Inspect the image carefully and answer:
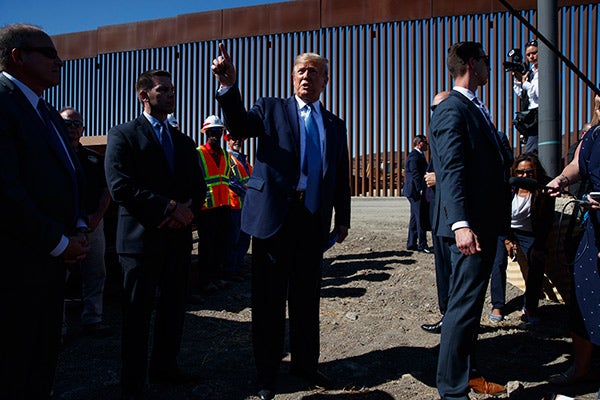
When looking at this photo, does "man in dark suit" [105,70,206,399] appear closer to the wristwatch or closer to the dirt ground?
the wristwatch

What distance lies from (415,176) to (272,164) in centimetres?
472

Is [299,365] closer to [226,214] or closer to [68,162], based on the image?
[68,162]

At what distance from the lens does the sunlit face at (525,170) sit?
4.18 meters

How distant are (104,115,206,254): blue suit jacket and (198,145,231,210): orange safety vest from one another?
8.23ft

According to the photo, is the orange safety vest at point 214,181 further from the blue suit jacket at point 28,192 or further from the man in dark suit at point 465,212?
the blue suit jacket at point 28,192

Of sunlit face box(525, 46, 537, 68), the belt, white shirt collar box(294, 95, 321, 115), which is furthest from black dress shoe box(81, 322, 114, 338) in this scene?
sunlit face box(525, 46, 537, 68)

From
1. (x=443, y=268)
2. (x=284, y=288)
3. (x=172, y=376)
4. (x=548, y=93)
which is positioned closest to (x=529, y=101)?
(x=548, y=93)

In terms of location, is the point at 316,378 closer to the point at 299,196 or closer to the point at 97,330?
the point at 299,196

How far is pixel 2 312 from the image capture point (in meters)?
1.83

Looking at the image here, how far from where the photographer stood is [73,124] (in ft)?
13.1

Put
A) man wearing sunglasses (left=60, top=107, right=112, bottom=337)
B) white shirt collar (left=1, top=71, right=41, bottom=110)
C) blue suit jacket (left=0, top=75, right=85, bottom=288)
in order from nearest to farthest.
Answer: blue suit jacket (left=0, top=75, right=85, bottom=288) → white shirt collar (left=1, top=71, right=41, bottom=110) → man wearing sunglasses (left=60, top=107, right=112, bottom=337)

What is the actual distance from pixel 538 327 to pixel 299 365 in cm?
210

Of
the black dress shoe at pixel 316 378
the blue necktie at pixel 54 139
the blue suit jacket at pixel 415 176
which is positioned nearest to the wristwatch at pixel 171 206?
the blue necktie at pixel 54 139

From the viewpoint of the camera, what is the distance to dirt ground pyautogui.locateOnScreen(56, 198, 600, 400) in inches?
120
